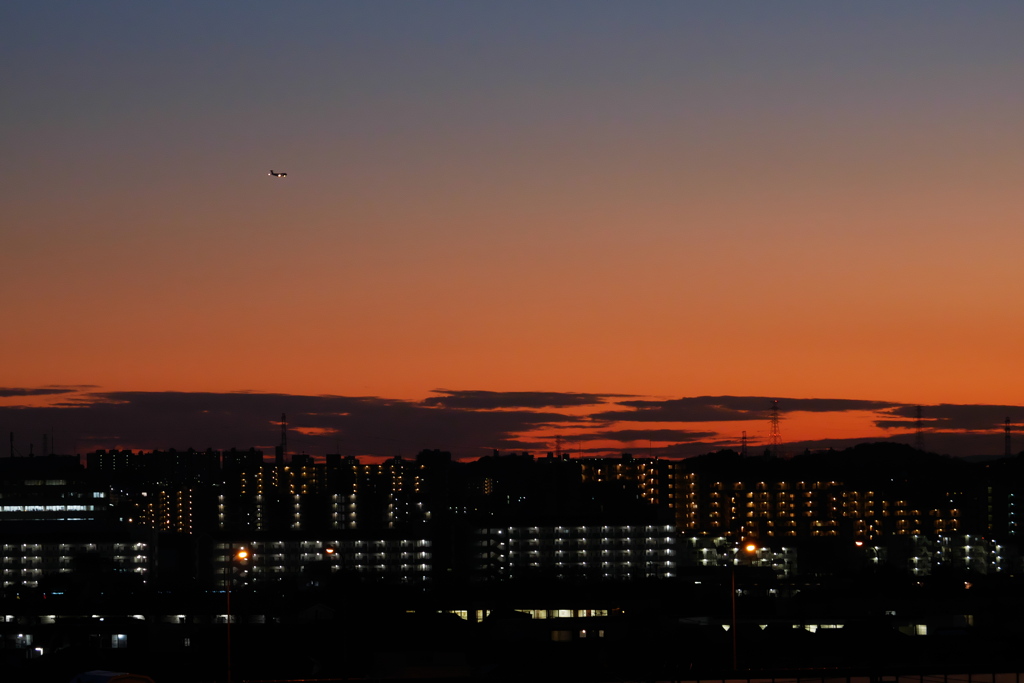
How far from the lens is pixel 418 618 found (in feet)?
175

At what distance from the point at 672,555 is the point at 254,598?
58.5m

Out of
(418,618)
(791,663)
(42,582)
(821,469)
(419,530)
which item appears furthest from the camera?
(821,469)

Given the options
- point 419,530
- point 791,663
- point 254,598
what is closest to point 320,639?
point 791,663

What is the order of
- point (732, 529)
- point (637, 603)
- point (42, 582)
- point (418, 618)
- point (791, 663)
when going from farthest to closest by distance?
point (732, 529) → point (42, 582) → point (637, 603) → point (418, 618) → point (791, 663)

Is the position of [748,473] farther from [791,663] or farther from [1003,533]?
[791,663]

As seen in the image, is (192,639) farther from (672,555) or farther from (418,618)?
(672,555)

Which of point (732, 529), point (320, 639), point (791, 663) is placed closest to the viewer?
point (791, 663)

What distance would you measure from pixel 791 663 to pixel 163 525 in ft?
530

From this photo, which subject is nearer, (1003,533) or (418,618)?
(418,618)

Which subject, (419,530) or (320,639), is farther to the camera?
Result: (419,530)

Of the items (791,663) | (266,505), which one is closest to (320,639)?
(791,663)

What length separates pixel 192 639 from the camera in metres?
47.3

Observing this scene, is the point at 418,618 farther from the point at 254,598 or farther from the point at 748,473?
the point at 748,473

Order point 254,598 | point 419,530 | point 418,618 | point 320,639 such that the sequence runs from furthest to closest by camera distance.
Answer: point 419,530, point 254,598, point 418,618, point 320,639
